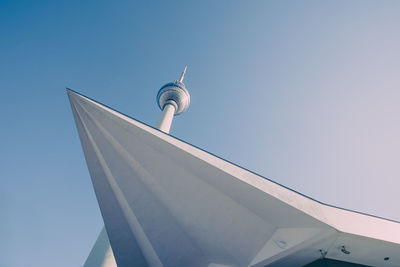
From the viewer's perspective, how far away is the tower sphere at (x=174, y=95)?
33688mm

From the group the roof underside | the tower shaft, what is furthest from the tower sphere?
the roof underside

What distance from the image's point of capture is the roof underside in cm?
776

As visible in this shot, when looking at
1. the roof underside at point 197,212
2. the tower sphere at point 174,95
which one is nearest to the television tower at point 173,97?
the tower sphere at point 174,95

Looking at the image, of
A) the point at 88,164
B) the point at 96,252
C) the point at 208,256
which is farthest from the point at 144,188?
the point at 96,252

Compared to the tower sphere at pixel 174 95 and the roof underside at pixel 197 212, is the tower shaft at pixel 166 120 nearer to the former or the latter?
the tower sphere at pixel 174 95

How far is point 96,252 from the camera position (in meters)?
17.2

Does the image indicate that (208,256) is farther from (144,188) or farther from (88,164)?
(88,164)

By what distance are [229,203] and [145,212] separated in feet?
13.3

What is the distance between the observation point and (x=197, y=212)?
9.81m

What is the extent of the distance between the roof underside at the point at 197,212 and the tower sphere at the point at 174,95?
76.7ft

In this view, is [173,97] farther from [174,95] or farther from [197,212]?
[197,212]

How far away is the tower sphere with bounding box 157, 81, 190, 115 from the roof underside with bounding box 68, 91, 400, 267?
23.4 meters

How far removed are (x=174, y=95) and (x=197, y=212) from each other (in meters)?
25.7

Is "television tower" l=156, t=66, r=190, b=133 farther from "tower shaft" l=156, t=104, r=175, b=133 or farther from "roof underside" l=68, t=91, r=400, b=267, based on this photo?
"roof underside" l=68, t=91, r=400, b=267
